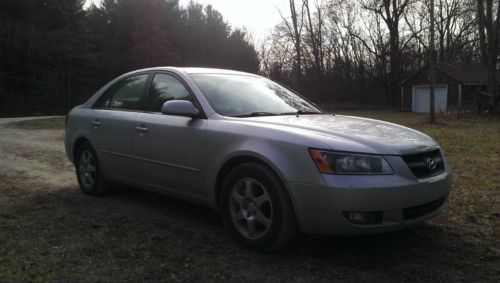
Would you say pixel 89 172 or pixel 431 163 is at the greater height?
pixel 431 163

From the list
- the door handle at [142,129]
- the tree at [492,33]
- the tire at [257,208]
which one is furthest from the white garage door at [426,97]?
the tire at [257,208]

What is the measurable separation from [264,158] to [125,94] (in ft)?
8.33

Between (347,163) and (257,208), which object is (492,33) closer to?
(347,163)

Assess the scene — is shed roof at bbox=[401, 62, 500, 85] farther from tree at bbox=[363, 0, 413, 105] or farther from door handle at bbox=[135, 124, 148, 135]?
door handle at bbox=[135, 124, 148, 135]

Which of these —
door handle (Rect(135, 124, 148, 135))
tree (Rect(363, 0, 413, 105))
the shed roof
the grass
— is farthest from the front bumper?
tree (Rect(363, 0, 413, 105))

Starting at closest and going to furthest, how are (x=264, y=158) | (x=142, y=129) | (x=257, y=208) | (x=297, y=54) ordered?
(x=264, y=158)
(x=257, y=208)
(x=142, y=129)
(x=297, y=54)

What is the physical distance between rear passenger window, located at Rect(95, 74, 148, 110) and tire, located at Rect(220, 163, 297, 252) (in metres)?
1.84

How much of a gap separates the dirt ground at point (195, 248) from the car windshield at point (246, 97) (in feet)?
3.83

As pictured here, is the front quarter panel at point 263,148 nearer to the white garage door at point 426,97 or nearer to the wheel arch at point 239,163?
the wheel arch at point 239,163

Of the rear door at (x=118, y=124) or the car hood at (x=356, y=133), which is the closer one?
the car hood at (x=356, y=133)

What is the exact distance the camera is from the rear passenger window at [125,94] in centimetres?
525

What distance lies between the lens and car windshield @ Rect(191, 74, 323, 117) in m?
4.43

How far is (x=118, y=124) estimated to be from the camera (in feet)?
17.0

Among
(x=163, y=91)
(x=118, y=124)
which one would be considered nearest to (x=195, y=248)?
(x=163, y=91)
